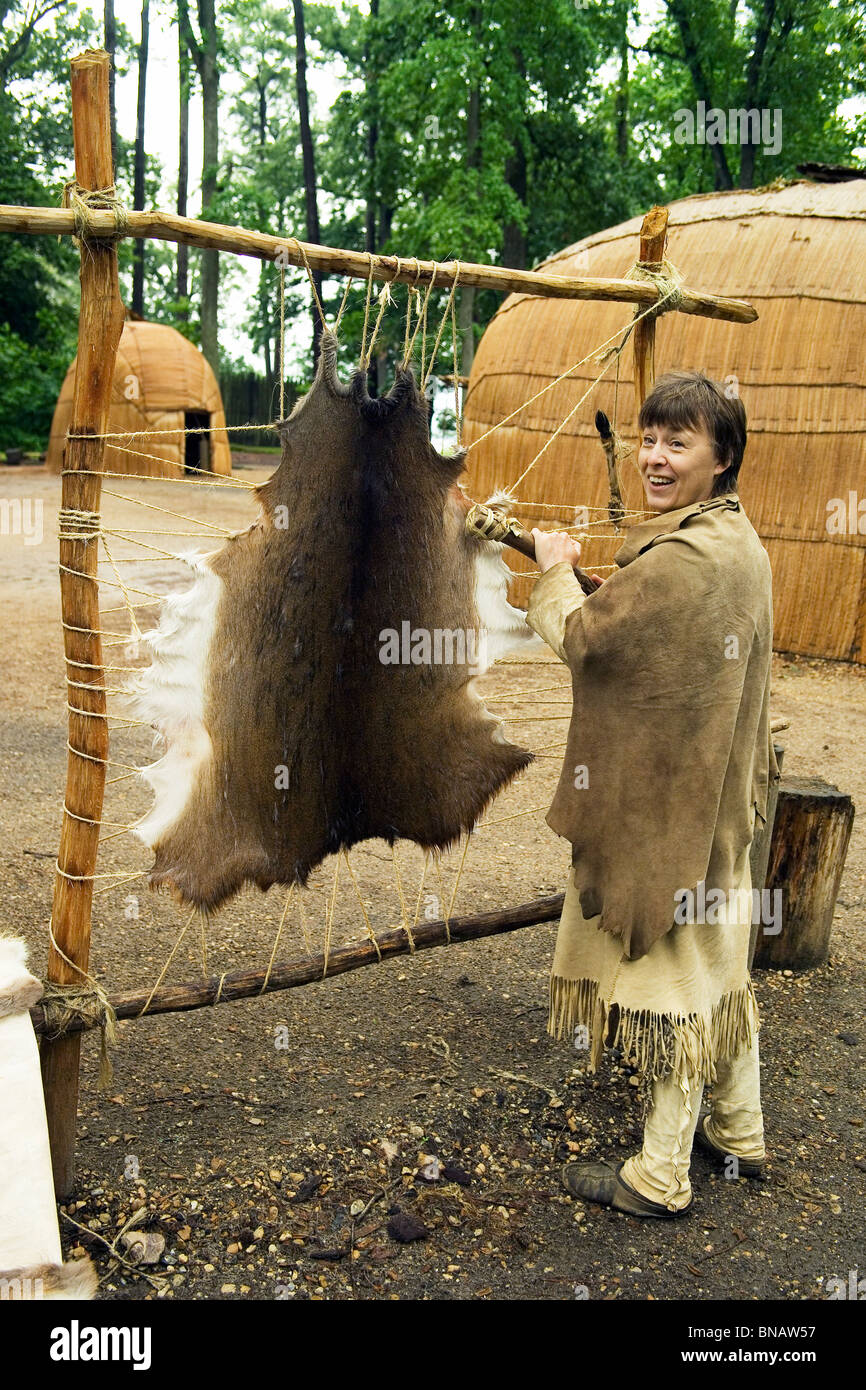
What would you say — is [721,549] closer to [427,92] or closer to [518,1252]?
[518,1252]

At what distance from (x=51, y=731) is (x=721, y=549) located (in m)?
4.72

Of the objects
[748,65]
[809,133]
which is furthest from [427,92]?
[809,133]

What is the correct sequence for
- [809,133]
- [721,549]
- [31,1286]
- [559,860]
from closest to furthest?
1. [31,1286]
2. [721,549]
3. [559,860]
4. [809,133]

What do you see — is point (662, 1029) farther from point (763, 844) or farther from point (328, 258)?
point (328, 258)

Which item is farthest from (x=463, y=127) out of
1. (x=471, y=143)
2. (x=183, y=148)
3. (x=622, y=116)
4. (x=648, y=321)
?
(x=648, y=321)

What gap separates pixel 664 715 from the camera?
2193 millimetres

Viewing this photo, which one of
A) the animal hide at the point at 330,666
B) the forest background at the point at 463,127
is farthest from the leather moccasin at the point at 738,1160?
the forest background at the point at 463,127

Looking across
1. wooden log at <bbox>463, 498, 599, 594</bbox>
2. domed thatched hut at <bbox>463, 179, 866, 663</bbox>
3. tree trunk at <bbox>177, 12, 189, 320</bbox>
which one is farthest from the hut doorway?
wooden log at <bbox>463, 498, 599, 594</bbox>

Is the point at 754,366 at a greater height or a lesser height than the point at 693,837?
greater

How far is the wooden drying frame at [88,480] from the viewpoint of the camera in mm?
2156

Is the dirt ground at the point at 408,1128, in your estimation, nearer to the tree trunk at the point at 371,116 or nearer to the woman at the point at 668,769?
the woman at the point at 668,769

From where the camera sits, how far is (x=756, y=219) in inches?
335

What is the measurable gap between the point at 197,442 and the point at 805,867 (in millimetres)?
15989

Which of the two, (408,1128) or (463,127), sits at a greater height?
(463,127)
